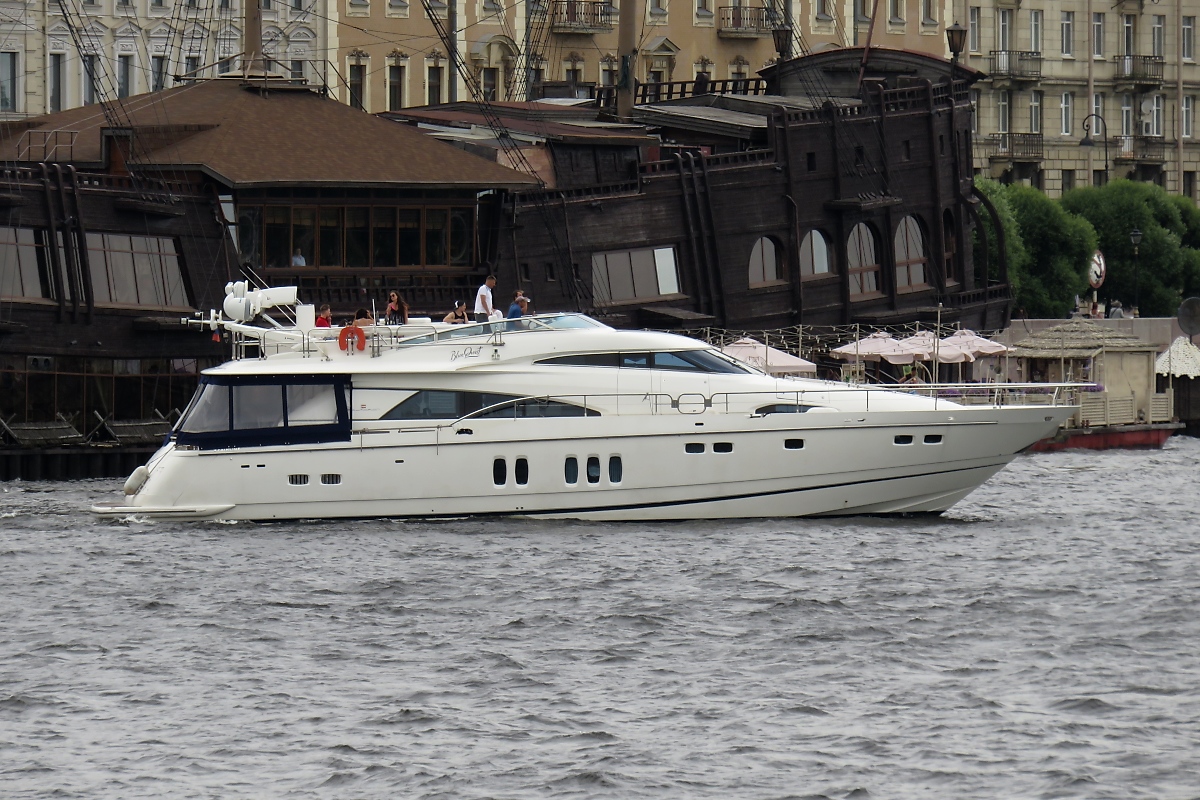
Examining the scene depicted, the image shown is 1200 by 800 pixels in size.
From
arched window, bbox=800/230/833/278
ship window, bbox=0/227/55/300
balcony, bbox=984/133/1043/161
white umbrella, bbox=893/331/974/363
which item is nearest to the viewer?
ship window, bbox=0/227/55/300

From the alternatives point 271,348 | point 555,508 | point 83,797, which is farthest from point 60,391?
point 83,797

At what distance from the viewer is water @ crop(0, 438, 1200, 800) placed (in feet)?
78.5

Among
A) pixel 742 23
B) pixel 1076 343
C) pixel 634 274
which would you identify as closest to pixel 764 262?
pixel 634 274

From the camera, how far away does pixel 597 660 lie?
28.8 m

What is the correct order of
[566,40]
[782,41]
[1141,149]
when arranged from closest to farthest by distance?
[782,41] < [566,40] < [1141,149]

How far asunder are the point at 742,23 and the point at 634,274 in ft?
129

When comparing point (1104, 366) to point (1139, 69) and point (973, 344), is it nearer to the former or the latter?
point (973, 344)

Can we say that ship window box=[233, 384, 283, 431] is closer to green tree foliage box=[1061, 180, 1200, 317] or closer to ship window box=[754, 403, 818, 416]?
ship window box=[754, 403, 818, 416]

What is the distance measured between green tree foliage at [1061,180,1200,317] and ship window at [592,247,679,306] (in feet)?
121

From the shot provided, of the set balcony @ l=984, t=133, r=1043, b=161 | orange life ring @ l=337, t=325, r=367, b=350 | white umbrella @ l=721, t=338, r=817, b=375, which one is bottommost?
white umbrella @ l=721, t=338, r=817, b=375

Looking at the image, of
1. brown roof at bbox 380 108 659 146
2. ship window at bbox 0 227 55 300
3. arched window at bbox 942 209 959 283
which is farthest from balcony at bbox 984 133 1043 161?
ship window at bbox 0 227 55 300

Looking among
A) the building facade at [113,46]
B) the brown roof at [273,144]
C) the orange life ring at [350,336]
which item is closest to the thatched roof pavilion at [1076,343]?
the brown roof at [273,144]

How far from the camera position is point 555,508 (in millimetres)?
38844

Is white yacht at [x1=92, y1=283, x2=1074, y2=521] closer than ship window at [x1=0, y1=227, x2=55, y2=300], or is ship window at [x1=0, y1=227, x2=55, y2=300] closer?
white yacht at [x1=92, y1=283, x2=1074, y2=521]
